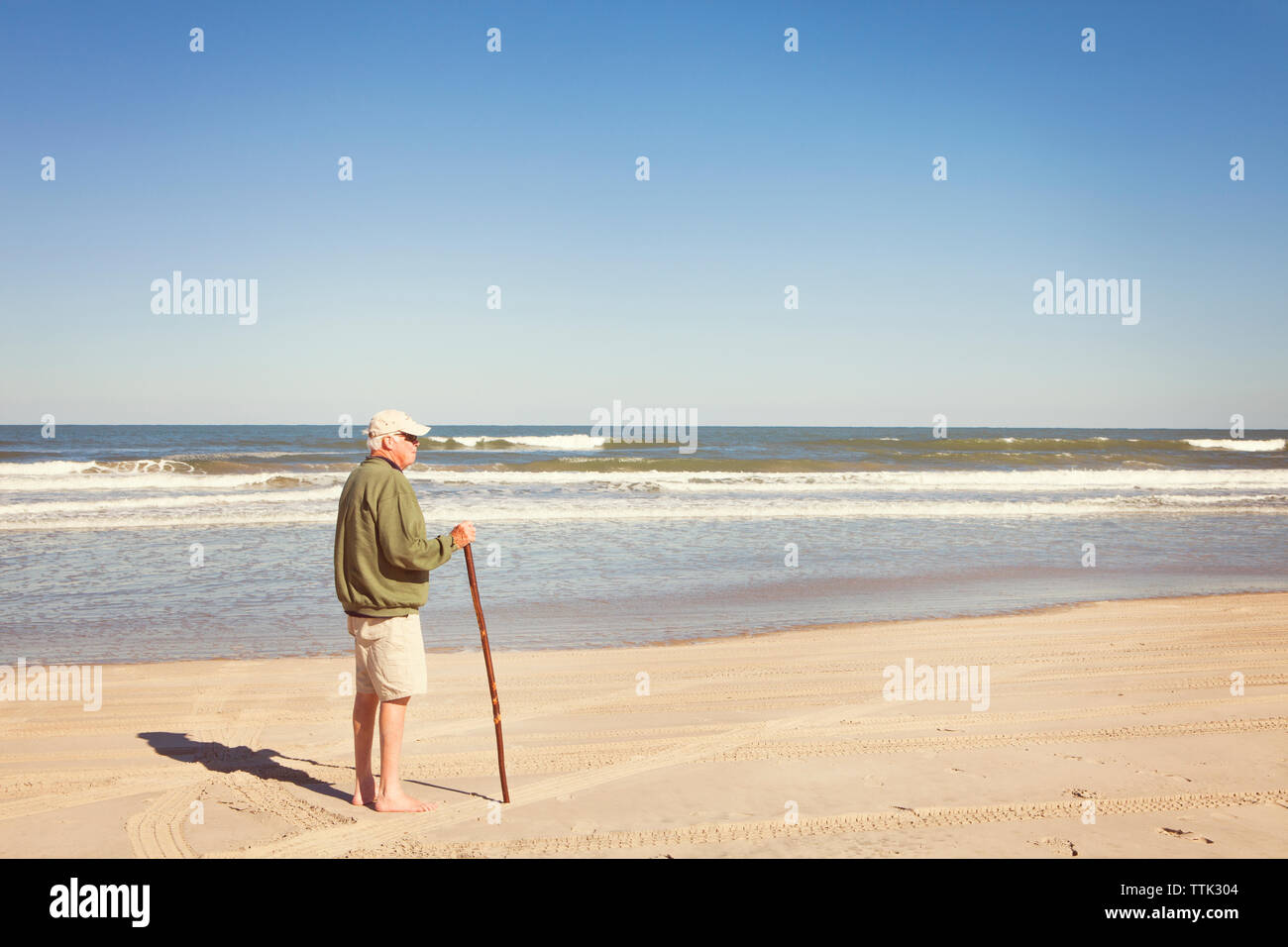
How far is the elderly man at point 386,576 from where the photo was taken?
12.2 feet

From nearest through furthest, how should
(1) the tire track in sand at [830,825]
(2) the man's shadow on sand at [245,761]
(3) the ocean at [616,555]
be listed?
1. (1) the tire track in sand at [830,825]
2. (2) the man's shadow on sand at [245,761]
3. (3) the ocean at [616,555]

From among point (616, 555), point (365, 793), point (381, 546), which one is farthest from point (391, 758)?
point (616, 555)

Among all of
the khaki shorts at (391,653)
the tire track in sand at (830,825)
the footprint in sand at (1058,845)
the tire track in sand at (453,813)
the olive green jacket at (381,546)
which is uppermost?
the olive green jacket at (381,546)

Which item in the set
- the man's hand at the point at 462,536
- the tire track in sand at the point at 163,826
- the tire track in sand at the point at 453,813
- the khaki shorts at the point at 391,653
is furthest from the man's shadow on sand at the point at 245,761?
the man's hand at the point at 462,536

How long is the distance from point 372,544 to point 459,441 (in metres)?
48.4

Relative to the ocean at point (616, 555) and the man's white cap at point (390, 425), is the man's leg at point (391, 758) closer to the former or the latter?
the man's white cap at point (390, 425)

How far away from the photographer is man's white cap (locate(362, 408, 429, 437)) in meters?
3.88

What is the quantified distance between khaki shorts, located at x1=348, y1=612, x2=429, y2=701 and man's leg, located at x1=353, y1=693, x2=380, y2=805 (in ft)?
0.62

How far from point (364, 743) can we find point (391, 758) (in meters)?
0.18

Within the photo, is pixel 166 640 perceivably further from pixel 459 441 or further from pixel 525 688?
pixel 459 441

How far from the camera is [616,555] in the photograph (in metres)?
12.3

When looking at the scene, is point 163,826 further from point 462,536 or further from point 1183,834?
point 1183,834

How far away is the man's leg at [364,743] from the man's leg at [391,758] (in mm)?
89

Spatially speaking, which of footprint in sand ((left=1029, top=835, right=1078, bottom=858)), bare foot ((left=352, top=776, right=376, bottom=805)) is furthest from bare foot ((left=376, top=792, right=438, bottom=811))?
footprint in sand ((left=1029, top=835, right=1078, bottom=858))
